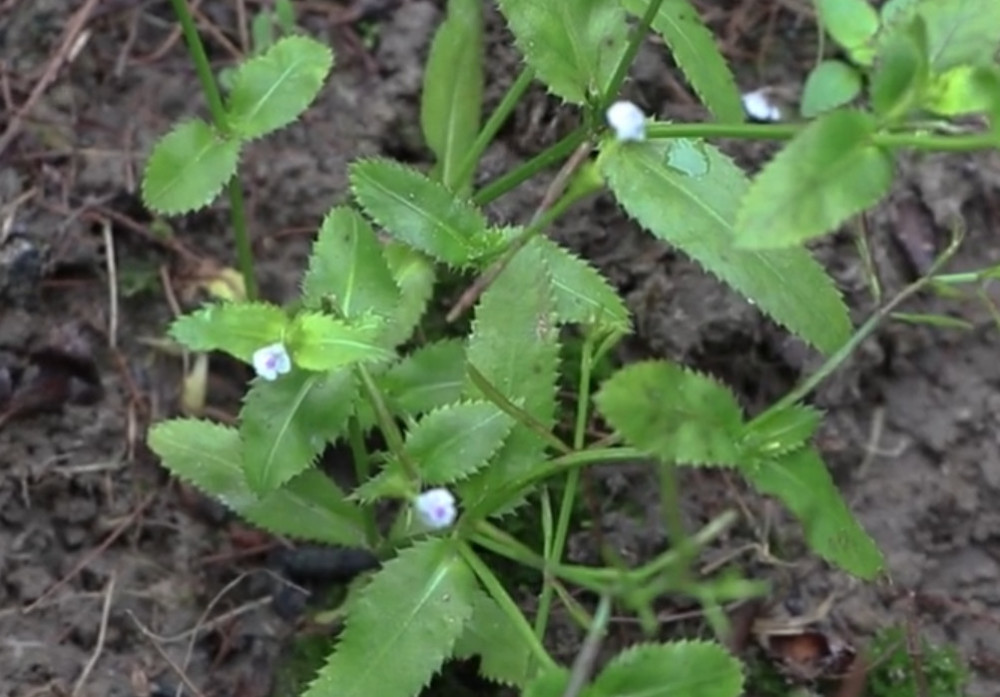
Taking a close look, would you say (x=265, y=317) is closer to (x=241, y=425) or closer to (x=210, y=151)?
(x=241, y=425)

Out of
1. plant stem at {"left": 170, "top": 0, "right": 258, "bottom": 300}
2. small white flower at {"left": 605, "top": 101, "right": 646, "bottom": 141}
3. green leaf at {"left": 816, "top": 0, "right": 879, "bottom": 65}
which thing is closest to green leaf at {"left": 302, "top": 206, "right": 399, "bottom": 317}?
plant stem at {"left": 170, "top": 0, "right": 258, "bottom": 300}

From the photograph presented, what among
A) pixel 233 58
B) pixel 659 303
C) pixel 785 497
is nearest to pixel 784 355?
pixel 659 303

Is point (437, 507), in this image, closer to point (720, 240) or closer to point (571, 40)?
point (720, 240)

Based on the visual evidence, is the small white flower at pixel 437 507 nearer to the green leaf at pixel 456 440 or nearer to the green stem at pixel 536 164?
the green leaf at pixel 456 440

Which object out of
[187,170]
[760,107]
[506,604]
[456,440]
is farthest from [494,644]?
[760,107]

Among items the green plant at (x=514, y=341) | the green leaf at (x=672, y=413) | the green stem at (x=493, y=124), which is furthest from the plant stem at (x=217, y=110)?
the green leaf at (x=672, y=413)
